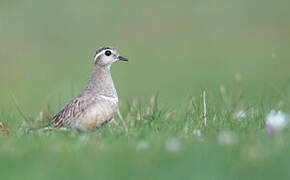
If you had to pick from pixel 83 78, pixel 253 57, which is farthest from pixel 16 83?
pixel 253 57

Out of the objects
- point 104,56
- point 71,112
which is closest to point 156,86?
point 104,56

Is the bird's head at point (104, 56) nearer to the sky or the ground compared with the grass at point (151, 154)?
nearer to the sky

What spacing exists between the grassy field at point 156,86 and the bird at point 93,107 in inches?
9.6

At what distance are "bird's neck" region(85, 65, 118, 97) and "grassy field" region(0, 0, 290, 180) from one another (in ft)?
1.37

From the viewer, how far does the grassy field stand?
5578 mm

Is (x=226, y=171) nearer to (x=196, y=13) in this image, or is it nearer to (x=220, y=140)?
(x=220, y=140)

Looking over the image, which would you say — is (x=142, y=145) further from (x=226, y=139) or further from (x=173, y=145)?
(x=226, y=139)

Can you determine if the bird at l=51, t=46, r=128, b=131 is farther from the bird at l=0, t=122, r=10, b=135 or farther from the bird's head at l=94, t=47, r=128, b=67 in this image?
the bird at l=0, t=122, r=10, b=135

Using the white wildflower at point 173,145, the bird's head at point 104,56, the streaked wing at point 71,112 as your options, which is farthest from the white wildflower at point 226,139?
the bird's head at point 104,56

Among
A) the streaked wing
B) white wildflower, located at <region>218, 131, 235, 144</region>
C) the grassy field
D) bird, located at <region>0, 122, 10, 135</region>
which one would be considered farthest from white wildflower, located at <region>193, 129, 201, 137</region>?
bird, located at <region>0, 122, 10, 135</region>

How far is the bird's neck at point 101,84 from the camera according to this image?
8633mm

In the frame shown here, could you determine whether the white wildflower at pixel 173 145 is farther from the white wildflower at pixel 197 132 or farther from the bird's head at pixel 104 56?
the bird's head at pixel 104 56

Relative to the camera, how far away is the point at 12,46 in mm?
25922

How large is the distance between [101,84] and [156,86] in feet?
38.1
